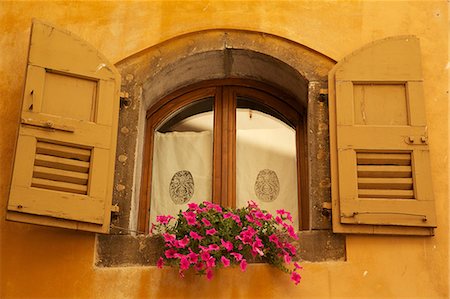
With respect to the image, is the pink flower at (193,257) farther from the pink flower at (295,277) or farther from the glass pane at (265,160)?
the glass pane at (265,160)

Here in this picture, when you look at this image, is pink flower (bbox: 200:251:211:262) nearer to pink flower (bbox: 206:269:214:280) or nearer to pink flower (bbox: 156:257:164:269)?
pink flower (bbox: 206:269:214:280)

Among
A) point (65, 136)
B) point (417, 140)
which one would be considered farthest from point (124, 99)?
point (417, 140)

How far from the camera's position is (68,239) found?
4.09 metres

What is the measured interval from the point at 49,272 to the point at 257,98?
6.04 ft

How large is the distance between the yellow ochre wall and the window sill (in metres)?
0.05

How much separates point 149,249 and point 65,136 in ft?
2.65

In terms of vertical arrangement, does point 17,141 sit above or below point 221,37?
below

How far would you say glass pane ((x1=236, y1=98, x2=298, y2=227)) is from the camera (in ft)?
15.1

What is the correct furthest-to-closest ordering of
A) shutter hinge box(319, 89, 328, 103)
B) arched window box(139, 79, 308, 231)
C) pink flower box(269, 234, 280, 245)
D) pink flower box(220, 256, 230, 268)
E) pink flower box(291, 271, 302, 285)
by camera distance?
1. arched window box(139, 79, 308, 231)
2. shutter hinge box(319, 89, 328, 103)
3. pink flower box(269, 234, 280, 245)
4. pink flower box(291, 271, 302, 285)
5. pink flower box(220, 256, 230, 268)

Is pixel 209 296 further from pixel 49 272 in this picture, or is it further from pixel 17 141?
pixel 17 141

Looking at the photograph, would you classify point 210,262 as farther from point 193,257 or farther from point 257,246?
point 257,246

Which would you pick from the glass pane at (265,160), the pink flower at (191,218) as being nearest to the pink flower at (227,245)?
the pink flower at (191,218)

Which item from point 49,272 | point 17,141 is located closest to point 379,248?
point 49,272

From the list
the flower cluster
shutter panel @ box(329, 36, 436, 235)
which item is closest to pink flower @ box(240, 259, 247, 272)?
the flower cluster
